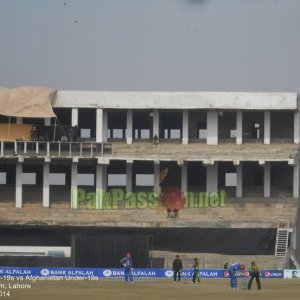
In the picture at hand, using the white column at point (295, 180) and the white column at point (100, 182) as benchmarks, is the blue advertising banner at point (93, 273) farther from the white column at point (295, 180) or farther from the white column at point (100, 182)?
the white column at point (295, 180)

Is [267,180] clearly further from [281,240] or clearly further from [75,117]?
[75,117]

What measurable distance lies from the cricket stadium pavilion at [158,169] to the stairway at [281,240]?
9 centimetres

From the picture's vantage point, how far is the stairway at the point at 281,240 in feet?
233

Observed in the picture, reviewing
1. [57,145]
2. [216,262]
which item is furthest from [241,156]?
[57,145]

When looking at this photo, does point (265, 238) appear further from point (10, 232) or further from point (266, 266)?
point (10, 232)

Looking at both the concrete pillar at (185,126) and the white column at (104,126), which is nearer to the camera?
the white column at (104,126)

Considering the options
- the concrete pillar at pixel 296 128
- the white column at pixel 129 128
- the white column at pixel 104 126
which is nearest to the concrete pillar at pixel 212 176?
the white column at pixel 129 128

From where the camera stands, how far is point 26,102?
251 ft

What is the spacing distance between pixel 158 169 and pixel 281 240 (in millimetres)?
12460

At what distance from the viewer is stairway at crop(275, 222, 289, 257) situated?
2793 inches

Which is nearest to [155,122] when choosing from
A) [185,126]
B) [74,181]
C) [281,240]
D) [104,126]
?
[185,126]

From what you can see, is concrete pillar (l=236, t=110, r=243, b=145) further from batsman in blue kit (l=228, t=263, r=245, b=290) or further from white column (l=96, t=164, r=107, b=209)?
batsman in blue kit (l=228, t=263, r=245, b=290)

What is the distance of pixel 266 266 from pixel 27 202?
→ 19444 mm

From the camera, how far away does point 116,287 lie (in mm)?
50219
